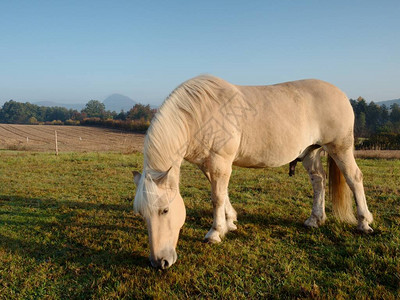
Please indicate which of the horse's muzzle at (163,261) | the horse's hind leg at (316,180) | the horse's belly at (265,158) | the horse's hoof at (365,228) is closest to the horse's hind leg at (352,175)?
the horse's hoof at (365,228)

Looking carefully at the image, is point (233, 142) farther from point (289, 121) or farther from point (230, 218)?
point (230, 218)

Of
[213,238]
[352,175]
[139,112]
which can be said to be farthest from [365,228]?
[139,112]

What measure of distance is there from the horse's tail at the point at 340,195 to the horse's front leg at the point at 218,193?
1.84 meters

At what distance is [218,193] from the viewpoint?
3457 millimetres

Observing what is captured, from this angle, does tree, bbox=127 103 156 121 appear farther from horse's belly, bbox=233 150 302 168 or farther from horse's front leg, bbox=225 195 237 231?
horse's belly, bbox=233 150 302 168

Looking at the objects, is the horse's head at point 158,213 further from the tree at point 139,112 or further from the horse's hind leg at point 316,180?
the tree at point 139,112

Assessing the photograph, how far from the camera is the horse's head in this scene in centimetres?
264

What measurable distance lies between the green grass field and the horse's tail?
23 centimetres

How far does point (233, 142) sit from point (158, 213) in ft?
4.43

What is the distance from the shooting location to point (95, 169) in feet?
31.9

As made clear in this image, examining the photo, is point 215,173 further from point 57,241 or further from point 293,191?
point 293,191

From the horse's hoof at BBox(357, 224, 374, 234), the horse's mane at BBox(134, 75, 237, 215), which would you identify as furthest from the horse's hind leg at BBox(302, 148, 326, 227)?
the horse's mane at BBox(134, 75, 237, 215)

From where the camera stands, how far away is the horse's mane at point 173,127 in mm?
2681

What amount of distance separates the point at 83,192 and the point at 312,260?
→ 568 cm
